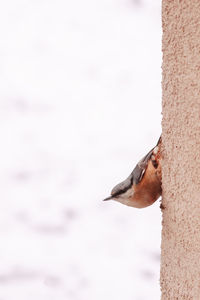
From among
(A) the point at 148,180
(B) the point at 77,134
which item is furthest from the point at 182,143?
(B) the point at 77,134

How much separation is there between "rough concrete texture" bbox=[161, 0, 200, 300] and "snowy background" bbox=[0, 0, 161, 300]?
57.1 inches

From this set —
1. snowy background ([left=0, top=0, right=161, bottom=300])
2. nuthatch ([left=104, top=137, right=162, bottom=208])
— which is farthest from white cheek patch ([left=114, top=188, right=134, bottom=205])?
snowy background ([left=0, top=0, right=161, bottom=300])

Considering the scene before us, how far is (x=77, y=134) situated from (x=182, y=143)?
7.68 ft

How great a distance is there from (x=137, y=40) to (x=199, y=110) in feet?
9.00

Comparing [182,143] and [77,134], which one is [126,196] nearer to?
[182,143]

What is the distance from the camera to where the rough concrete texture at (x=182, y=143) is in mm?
590

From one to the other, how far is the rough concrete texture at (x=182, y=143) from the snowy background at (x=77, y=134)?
4.76ft

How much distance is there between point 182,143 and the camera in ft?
2.06

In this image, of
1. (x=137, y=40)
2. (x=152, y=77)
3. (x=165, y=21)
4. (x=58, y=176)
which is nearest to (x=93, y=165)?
(x=58, y=176)

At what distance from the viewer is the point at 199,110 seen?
581mm

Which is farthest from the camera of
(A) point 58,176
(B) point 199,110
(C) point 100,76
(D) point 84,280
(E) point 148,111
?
(C) point 100,76

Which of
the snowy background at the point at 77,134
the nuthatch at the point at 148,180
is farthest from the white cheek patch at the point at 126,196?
the snowy background at the point at 77,134

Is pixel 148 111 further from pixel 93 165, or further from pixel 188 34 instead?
pixel 188 34

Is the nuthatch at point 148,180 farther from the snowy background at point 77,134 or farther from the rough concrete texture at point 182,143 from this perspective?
the snowy background at point 77,134
